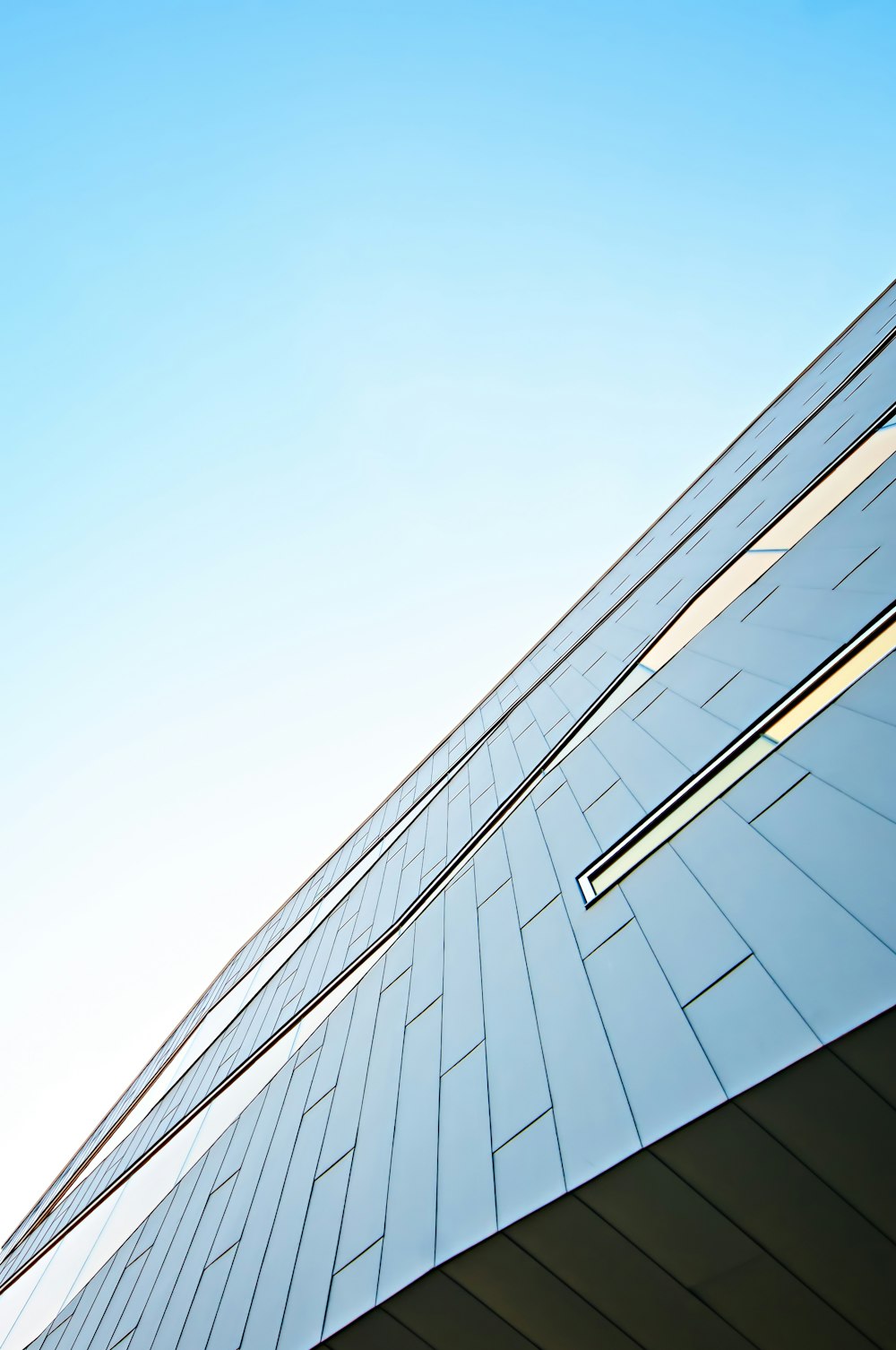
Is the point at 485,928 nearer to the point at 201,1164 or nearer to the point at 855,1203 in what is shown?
the point at 855,1203

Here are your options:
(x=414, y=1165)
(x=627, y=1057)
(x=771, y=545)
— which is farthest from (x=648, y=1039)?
(x=771, y=545)

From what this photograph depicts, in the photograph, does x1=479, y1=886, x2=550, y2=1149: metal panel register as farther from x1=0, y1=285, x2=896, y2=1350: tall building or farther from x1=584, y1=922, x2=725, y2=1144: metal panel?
x1=584, y1=922, x2=725, y2=1144: metal panel

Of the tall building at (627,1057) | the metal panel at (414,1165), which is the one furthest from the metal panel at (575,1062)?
the metal panel at (414,1165)

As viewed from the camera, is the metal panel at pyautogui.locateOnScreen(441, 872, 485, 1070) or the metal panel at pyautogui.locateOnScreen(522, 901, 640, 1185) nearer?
the metal panel at pyautogui.locateOnScreen(522, 901, 640, 1185)

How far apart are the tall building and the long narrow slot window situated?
39 mm

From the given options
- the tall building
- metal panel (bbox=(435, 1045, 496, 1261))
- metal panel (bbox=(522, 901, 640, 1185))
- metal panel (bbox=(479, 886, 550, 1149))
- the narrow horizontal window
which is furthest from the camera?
the narrow horizontal window

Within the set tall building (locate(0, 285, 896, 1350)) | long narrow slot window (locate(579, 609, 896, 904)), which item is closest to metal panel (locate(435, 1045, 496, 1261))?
tall building (locate(0, 285, 896, 1350))

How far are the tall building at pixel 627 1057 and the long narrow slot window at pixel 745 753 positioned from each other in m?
0.04

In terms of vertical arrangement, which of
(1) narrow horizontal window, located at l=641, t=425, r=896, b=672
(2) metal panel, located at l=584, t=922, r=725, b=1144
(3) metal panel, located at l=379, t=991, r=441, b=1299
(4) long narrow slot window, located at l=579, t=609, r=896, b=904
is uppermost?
(1) narrow horizontal window, located at l=641, t=425, r=896, b=672

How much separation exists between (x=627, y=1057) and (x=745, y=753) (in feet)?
9.70

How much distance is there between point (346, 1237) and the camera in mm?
6043

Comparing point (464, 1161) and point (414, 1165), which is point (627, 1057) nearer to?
point (464, 1161)

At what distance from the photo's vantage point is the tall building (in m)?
4.30

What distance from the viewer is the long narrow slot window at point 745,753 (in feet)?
20.8
